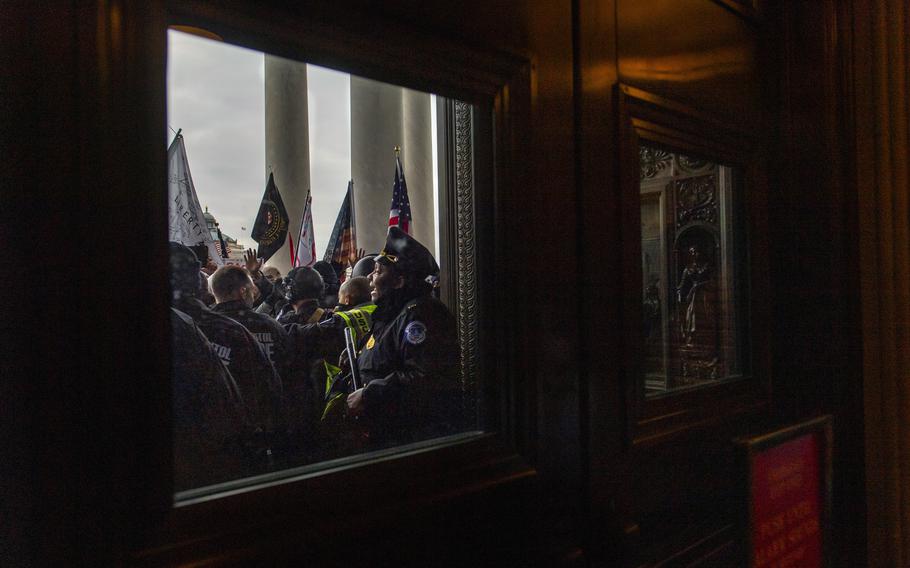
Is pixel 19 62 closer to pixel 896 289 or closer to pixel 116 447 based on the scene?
pixel 116 447

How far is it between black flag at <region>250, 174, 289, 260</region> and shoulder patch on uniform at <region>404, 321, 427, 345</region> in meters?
0.25

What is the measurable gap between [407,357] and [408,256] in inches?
6.8

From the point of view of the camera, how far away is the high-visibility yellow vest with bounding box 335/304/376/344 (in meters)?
1.03

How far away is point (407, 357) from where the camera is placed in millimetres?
971

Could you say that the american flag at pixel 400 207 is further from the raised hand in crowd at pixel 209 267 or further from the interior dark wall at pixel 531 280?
the raised hand in crowd at pixel 209 267

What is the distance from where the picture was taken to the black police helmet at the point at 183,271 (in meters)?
0.64

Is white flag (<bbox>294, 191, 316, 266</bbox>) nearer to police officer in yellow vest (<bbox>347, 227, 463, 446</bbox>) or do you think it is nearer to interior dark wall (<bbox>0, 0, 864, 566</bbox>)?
police officer in yellow vest (<bbox>347, 227, 463, 446</bbox>)

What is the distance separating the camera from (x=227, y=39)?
689 millimetres

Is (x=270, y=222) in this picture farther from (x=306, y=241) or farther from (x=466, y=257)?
(x=466, y=257)

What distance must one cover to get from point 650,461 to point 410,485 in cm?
56

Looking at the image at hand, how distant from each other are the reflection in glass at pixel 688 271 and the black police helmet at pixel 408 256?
1.46 ft

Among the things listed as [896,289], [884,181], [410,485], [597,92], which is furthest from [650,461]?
[884,181]


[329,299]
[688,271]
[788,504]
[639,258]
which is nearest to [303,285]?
[329,299]

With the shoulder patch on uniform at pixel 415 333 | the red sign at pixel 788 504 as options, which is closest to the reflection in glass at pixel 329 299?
the shoulder patch on uniform at pixel 415 333
